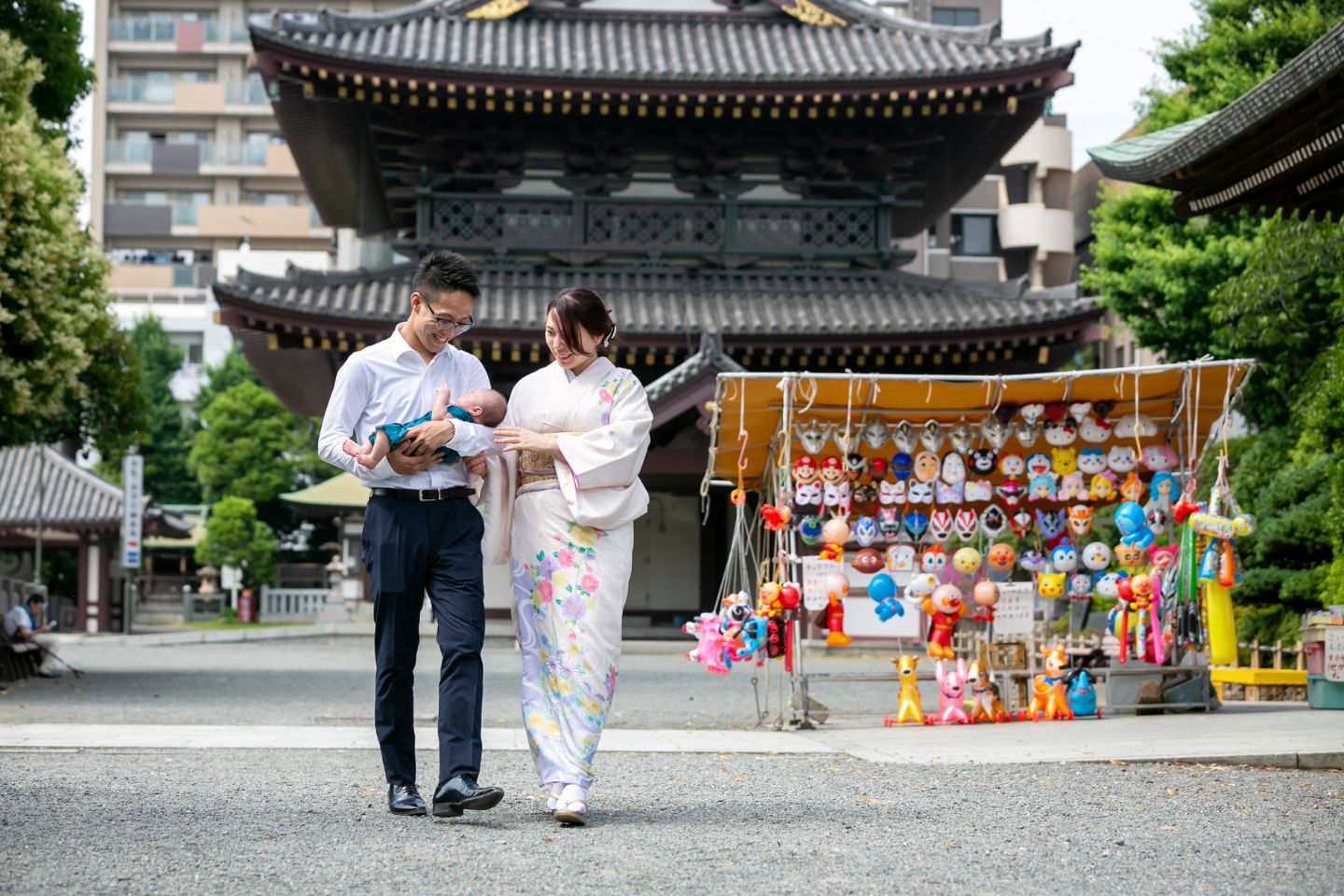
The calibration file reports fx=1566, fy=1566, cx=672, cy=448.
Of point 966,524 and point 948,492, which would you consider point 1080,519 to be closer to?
point 966,524

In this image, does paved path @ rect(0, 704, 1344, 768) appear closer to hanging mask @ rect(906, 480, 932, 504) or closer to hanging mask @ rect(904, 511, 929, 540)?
hanging mask @ rect(904, 511, 929, 540)

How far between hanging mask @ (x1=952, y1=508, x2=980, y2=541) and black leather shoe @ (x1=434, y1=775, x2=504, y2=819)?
18.9 ft

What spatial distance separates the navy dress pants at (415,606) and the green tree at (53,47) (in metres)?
11.2

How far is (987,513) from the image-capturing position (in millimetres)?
10570

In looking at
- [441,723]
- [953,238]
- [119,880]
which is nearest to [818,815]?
[441,723]

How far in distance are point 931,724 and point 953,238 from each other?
4024 cm

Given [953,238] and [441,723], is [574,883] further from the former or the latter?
[953,238]

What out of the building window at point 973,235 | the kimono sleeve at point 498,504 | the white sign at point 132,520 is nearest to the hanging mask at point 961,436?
the kimono sleeve at point 498,504

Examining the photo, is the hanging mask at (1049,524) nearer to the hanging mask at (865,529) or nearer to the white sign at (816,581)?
the hanging mask at (865,529)

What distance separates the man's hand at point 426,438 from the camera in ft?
18.0

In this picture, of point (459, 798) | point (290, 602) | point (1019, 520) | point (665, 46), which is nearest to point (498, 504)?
point (459, 798)

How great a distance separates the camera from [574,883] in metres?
4.28

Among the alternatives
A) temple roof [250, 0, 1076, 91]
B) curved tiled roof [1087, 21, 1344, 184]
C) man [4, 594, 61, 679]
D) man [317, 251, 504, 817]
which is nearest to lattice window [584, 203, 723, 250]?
temple roof [250, 0, 1076, 91]

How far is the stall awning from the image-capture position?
32.1ft
